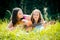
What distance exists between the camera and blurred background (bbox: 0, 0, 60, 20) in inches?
334

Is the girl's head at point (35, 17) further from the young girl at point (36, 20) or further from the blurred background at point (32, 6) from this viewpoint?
the blurred background at point (32, 6)

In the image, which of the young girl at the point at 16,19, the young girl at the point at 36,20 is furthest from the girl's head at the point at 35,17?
the young girl at the point at 16,19

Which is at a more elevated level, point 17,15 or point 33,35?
point 17,15

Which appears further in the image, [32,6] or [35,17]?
[32,6]

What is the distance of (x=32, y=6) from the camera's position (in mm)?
8844

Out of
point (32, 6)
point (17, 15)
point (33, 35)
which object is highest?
point (17, 15)

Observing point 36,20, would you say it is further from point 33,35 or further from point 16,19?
point 33,35

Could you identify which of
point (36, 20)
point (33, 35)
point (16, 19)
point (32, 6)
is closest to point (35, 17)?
point (36, 20)

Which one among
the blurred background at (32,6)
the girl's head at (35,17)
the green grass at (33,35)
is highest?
the girl's head at (35,17)

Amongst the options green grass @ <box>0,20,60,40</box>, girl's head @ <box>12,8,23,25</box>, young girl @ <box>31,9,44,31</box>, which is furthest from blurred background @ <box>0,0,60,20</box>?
green grass @ <box>0,20,60,40</box>

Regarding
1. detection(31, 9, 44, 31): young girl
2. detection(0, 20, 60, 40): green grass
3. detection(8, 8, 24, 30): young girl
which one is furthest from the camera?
detection(8, 8, 24, 30): young girl

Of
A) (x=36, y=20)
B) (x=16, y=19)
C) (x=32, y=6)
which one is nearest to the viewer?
(x=36, y=20)

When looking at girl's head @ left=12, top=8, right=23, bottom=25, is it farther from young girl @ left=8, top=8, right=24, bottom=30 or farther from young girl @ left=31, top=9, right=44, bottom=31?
young girl @ left=31, top=9, right=44, bottom=31

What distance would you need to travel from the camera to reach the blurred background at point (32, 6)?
8.48 metres
